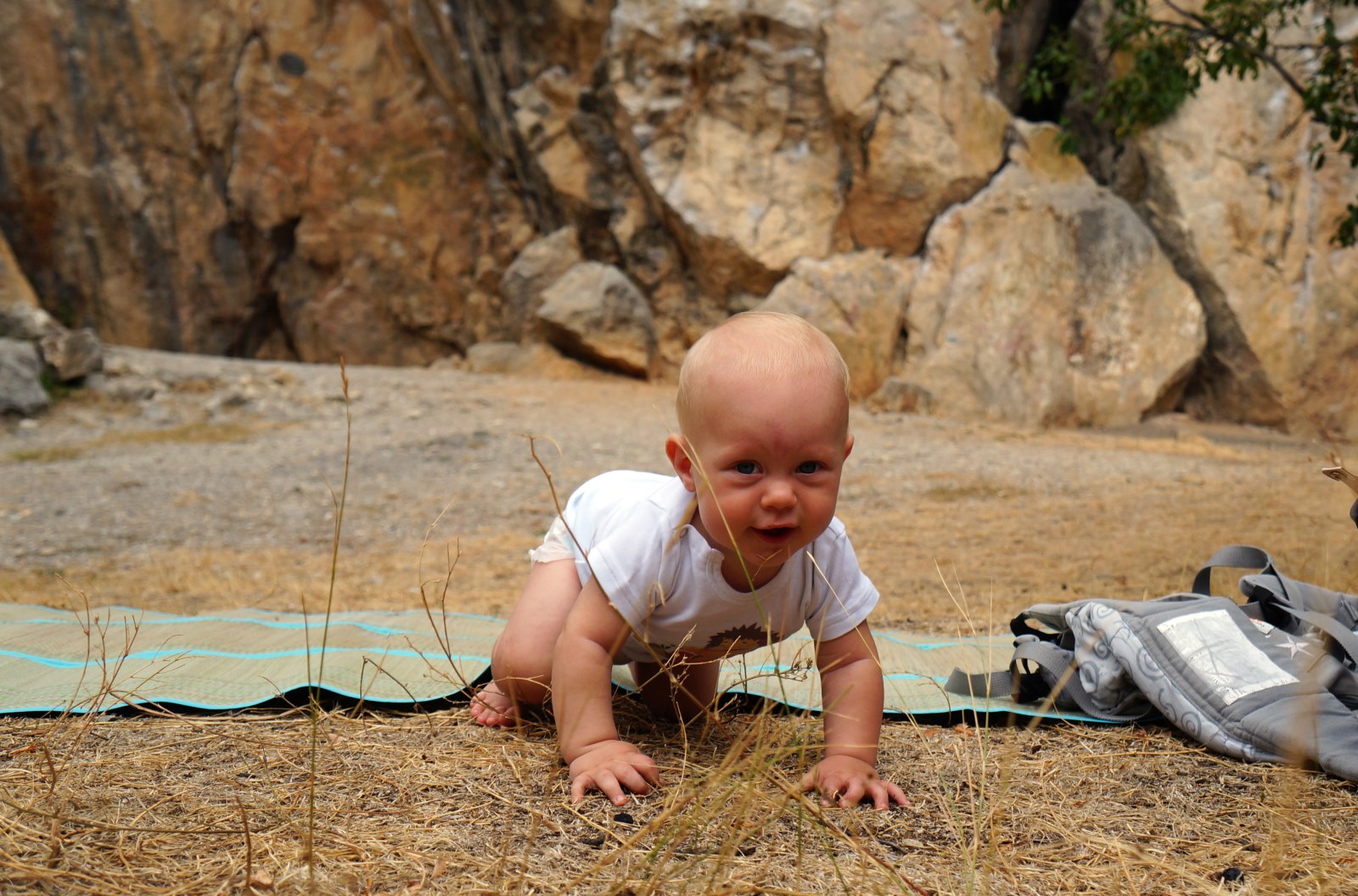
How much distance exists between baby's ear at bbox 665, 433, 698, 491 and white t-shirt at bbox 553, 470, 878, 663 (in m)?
0.05

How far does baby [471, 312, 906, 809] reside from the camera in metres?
1.56

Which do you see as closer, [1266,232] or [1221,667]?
[1221,667]

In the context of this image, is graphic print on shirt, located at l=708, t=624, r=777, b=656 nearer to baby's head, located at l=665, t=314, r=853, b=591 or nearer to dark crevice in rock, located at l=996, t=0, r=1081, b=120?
baby's head, located at l=665, t=314, r=853, b=591

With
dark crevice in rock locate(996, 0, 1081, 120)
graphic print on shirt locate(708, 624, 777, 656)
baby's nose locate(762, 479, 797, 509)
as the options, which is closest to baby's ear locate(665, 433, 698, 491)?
baby's nose locate(762, 479, 797, 509)

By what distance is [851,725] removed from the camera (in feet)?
5.70

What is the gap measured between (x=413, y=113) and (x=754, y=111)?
5289mm

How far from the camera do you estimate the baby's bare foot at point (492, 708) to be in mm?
2008

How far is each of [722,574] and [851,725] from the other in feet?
1.10

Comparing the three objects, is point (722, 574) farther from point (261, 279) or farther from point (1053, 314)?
point (261, 279)

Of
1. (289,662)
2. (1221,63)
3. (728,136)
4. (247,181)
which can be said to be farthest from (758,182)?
(289,662)

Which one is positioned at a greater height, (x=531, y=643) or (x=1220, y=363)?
(x=531, y=643)

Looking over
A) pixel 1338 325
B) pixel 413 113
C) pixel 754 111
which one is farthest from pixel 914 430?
pixel 413 113

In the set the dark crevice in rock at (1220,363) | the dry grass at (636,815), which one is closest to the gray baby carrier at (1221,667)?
the dry grass at (636,815)

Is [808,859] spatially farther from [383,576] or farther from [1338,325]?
[1338,325]
